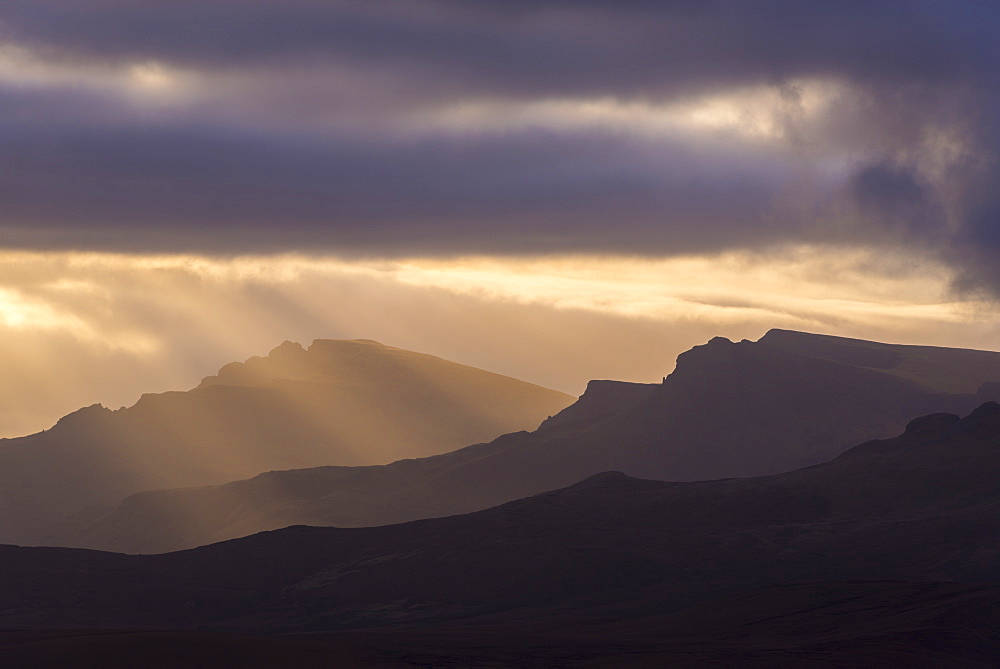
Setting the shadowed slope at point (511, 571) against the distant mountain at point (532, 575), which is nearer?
the distant mountain at point (532, 575)

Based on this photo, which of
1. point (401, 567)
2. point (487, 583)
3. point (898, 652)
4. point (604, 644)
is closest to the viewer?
point (898, 652)

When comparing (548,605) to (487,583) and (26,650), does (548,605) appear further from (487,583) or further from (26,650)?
(26,650)

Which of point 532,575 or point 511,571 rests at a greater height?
point 511,571

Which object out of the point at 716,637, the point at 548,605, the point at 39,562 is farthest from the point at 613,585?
the point at 39,562

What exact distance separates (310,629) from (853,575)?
64191 millimetres

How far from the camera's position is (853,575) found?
164250mm

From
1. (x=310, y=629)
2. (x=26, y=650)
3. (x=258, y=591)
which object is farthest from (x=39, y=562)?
(x=26, y=650)

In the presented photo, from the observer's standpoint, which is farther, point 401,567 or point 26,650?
point 401,567

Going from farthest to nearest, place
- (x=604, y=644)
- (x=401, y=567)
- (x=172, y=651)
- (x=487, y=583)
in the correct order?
(x=401, y=567) → (x=487, y=583) → (x=604, y=644) → (x=172, y=651)

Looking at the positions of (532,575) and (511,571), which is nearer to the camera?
(532,575)

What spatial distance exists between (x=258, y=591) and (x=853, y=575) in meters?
77.4

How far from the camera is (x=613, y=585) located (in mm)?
171375

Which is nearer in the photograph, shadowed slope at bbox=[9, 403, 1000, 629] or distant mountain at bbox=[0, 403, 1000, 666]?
distant mountain at bbox=[0, 403, 1000, 666]

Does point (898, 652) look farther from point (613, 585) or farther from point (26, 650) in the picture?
point (613, 585)
